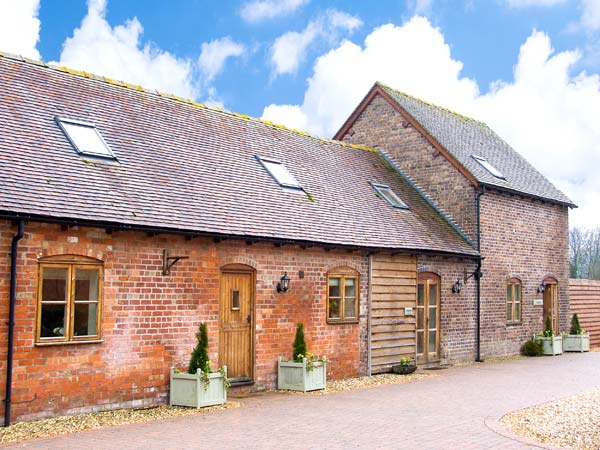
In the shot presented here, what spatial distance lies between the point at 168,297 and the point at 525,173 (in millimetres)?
15955

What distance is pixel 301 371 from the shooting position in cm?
1384

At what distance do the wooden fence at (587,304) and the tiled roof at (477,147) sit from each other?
3294 millimetres

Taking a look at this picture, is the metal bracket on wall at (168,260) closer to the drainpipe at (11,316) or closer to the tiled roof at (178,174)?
the tiled roof at (178,174)

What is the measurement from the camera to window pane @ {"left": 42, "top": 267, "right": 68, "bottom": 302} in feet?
34.8

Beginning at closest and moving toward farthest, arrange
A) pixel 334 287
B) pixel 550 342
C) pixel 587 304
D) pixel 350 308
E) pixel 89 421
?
pixel 89 421 → pixel 334 287 → pixel 350 308 → pixel 550 342 → pixel 587 304

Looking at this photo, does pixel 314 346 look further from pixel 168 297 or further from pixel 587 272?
pixel 587 272

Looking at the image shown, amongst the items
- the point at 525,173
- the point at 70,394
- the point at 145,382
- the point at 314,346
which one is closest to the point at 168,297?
the point at 145,382

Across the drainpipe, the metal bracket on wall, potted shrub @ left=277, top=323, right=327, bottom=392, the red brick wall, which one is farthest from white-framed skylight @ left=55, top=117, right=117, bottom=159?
potted shrub @ left=277, top=323, right=327, bottom=392

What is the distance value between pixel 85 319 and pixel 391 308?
812cm

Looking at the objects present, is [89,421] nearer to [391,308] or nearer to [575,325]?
[391,308]

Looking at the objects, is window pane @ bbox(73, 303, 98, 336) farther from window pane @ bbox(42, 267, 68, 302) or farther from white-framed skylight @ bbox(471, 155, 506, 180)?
white-framed skylight @ bbox(471, 155, 506, 180)

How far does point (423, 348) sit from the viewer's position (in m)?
18.6

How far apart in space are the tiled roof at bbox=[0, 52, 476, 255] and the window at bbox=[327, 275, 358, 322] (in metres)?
0.94

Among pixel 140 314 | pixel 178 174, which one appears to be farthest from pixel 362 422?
pixel 178 174
